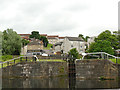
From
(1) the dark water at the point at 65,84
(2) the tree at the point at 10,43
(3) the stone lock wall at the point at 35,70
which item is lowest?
(1) the dark water at the point at 65,84

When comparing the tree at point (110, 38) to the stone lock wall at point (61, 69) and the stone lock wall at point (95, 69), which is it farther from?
the stone lock wall at point (95, 69)

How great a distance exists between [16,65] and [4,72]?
2.01 m

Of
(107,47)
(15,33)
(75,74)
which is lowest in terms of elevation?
(75,74)

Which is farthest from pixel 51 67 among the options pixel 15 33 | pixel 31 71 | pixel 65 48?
pixel 65 48

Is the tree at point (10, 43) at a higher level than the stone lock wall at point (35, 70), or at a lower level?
higher

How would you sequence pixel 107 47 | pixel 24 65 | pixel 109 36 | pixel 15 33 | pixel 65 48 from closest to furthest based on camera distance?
pixel 24 65 < pixel 107 47 < pixel 15 33 < pixel 109 36 < pixel 65 48

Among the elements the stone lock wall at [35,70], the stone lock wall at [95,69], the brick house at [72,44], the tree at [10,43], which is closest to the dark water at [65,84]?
the stone lock wall at [95,69]

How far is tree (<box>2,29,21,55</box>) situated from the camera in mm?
53881

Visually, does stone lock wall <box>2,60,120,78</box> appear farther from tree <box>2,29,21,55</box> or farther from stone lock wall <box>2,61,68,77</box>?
tree <box>2,29,21,55</box>

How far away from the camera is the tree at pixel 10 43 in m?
53.9

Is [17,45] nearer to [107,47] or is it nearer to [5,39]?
[5,39]

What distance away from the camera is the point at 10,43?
5559cm

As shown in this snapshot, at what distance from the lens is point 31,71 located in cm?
3098

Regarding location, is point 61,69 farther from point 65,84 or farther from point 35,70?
point 65,84
